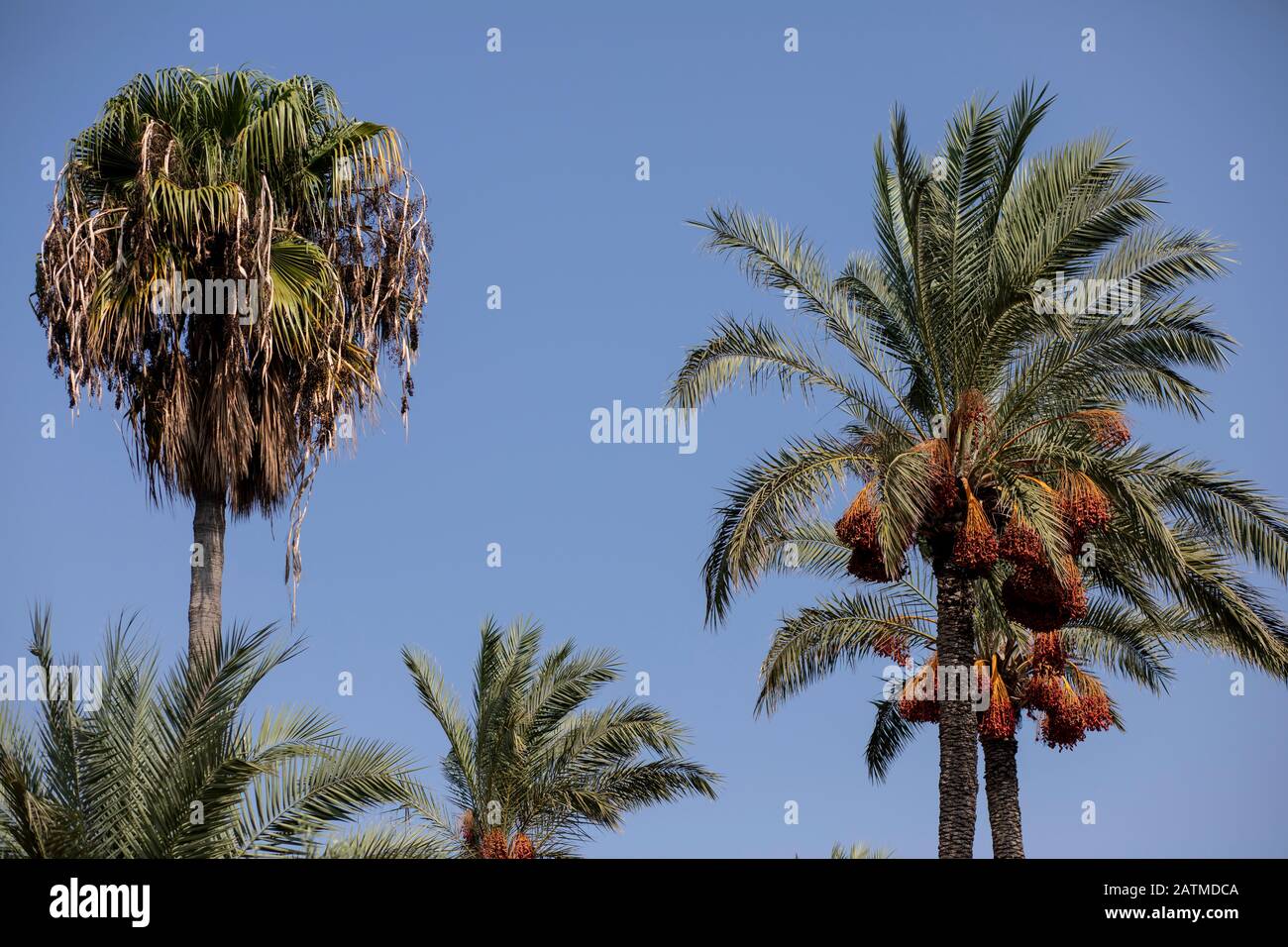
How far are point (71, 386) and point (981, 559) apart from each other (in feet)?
34.2

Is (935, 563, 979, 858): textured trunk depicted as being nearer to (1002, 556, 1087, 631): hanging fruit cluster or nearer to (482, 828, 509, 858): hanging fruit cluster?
(1002, 556, 1087, 631): hanging fruit cluster

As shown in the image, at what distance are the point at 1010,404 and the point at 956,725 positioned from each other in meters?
3.54

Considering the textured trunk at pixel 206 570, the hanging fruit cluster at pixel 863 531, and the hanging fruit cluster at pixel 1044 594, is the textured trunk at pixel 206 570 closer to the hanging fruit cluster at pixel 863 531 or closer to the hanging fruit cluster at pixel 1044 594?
the hanging fruit cluster at pixel 863 531

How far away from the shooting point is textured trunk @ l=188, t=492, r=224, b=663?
55.9 feet

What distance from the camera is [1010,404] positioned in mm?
16828

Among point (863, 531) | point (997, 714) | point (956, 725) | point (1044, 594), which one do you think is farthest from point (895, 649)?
point (863, 531)

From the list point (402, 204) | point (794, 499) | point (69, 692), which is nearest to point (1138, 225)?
point (794, 499)

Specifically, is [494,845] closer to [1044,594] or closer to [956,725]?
[956,725]

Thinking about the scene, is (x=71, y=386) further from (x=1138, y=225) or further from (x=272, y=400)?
(x=1138, y=225)

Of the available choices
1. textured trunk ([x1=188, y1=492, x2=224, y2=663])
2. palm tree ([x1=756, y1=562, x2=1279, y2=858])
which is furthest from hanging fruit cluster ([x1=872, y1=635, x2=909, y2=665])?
textured trunk ([x1=188, y1=492, x2=224, y2=663])

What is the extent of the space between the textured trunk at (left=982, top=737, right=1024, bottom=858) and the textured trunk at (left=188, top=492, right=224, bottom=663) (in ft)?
35.0

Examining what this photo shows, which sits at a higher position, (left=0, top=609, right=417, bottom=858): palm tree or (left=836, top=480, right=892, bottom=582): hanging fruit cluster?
(left=836, top=480, right=892, bottom=582): hanging fruit cluster

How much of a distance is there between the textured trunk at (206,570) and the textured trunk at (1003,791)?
10.7 meters

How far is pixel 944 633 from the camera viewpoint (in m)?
17.0
